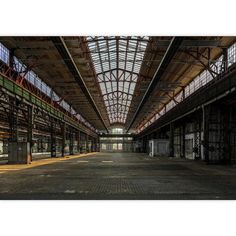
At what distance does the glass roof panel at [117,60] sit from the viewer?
2186 cm

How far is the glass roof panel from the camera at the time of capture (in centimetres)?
2186

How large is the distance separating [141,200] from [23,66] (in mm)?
Result: 18759

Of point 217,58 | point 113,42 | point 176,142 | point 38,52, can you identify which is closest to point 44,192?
point 38,52

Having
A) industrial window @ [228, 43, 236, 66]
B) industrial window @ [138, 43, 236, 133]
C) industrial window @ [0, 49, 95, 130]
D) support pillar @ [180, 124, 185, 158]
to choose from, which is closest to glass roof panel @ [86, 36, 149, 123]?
industrial window @ [0, 49, 95, 130]

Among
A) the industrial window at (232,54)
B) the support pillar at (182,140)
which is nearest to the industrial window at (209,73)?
the industrial window at (232,54)

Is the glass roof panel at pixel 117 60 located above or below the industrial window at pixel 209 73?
above

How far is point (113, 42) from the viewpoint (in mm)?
23375

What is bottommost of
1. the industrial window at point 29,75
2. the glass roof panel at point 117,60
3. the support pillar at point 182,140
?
the support pillar at point 182,140

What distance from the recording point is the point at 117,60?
17.8 m

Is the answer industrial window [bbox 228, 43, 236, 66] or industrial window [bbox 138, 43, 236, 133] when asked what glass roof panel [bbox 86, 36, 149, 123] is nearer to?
industrial window [bbox 138, 43, 236, 133]

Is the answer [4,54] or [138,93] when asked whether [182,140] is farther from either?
[4,54]

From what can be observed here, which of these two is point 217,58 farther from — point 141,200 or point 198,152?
point 141,200

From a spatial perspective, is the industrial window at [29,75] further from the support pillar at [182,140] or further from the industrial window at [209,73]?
the support pillar at [182,140]

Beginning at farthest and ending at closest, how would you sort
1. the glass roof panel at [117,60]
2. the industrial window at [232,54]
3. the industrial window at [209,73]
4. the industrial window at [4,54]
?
the glass roof panel at [117,60] < the industrial window at [209,73] < the industrial window at [232,54] < the industrial window at [4,54]
